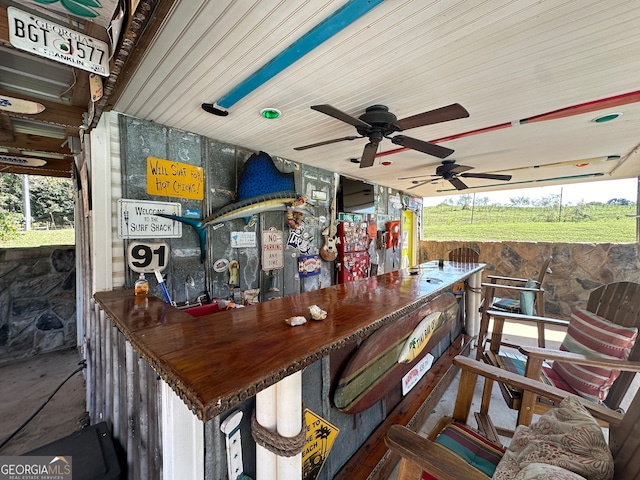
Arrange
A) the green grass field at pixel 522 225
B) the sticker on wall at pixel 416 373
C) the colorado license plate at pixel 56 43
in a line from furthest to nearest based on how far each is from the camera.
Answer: the green grass field at pixel 522 225 → the sticker on wall at pixel 416 373 → the colorado license plate at pixel 56 43

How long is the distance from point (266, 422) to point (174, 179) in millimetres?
2126

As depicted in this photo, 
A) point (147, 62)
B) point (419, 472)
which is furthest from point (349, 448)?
point (147, 62)

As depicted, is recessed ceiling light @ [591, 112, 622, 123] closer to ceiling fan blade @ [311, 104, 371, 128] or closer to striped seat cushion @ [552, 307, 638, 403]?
striped seat cushion @ [552, 307, 638, 403]

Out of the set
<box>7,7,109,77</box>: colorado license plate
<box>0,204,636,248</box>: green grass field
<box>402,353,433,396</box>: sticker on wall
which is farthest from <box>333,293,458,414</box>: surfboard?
<box>0,204,636,248</box>: green grass field

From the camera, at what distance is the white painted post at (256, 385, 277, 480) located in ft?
2.81

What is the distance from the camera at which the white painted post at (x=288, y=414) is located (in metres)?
0.83

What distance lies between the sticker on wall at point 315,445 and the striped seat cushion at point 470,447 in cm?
43

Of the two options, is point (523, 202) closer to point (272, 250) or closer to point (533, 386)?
point (272, 250)

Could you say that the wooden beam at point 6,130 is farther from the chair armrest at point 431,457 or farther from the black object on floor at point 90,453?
the chair armrest at point 431,457

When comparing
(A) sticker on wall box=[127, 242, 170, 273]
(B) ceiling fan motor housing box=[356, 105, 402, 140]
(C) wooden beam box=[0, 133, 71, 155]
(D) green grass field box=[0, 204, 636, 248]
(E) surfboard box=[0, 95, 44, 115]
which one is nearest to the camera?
(E) surfboard box=[0, 95, 44, 115]

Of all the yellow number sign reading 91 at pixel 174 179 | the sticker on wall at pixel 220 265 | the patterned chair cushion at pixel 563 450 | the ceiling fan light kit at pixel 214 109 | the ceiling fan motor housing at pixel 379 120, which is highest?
the ceiling fan light kit at pixel 214 109

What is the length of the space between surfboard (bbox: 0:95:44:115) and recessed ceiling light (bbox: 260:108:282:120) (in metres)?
1.32

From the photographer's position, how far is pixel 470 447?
121cm

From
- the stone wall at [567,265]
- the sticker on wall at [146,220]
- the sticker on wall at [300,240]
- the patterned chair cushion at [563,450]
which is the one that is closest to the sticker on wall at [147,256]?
the sticker on wall at [146,220]
